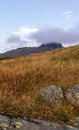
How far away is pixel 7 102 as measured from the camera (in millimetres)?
11172

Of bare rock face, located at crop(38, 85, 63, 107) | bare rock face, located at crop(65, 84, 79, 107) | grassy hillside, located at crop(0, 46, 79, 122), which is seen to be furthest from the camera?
bare rock face, located at crop(65, 84, 79, 107)

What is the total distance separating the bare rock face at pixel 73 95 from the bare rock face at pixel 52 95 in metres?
0.32

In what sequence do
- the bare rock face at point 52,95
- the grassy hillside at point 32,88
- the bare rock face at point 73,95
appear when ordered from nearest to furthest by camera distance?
the grassy hillside at point 32,88, the bare rock face at point 52,95, the bare rock face at point 73,95

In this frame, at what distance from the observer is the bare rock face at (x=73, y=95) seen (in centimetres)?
1492

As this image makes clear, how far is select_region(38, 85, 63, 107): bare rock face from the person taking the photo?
46.4 feet

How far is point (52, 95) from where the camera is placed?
14922mm

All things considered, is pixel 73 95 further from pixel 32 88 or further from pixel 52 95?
pixel 32 88

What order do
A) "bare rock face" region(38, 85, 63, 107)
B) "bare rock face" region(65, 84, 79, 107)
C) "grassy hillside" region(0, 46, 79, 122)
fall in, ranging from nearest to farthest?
"grassy hillside" region(0, 46, 79, 122)
"bare rock face" region(38, 85, 63, 107)
"bare rock face" region(65, 84, 79, 107)

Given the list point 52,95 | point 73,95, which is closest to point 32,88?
point 52,95

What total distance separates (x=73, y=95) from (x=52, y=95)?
99 centimetres

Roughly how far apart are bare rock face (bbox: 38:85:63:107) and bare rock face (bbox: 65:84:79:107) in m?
0.32

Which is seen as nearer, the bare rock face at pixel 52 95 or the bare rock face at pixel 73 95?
the bare rock face at pixel 52 95

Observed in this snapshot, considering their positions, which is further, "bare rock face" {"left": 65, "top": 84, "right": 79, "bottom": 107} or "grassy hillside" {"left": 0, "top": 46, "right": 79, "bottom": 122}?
"bare rock face" {"left": 65, "top": 84, "right": 79, "bottom": 107}

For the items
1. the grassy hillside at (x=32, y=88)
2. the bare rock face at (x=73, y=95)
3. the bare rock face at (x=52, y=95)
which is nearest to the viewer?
the grassy hillside at (x=32, y=88)
